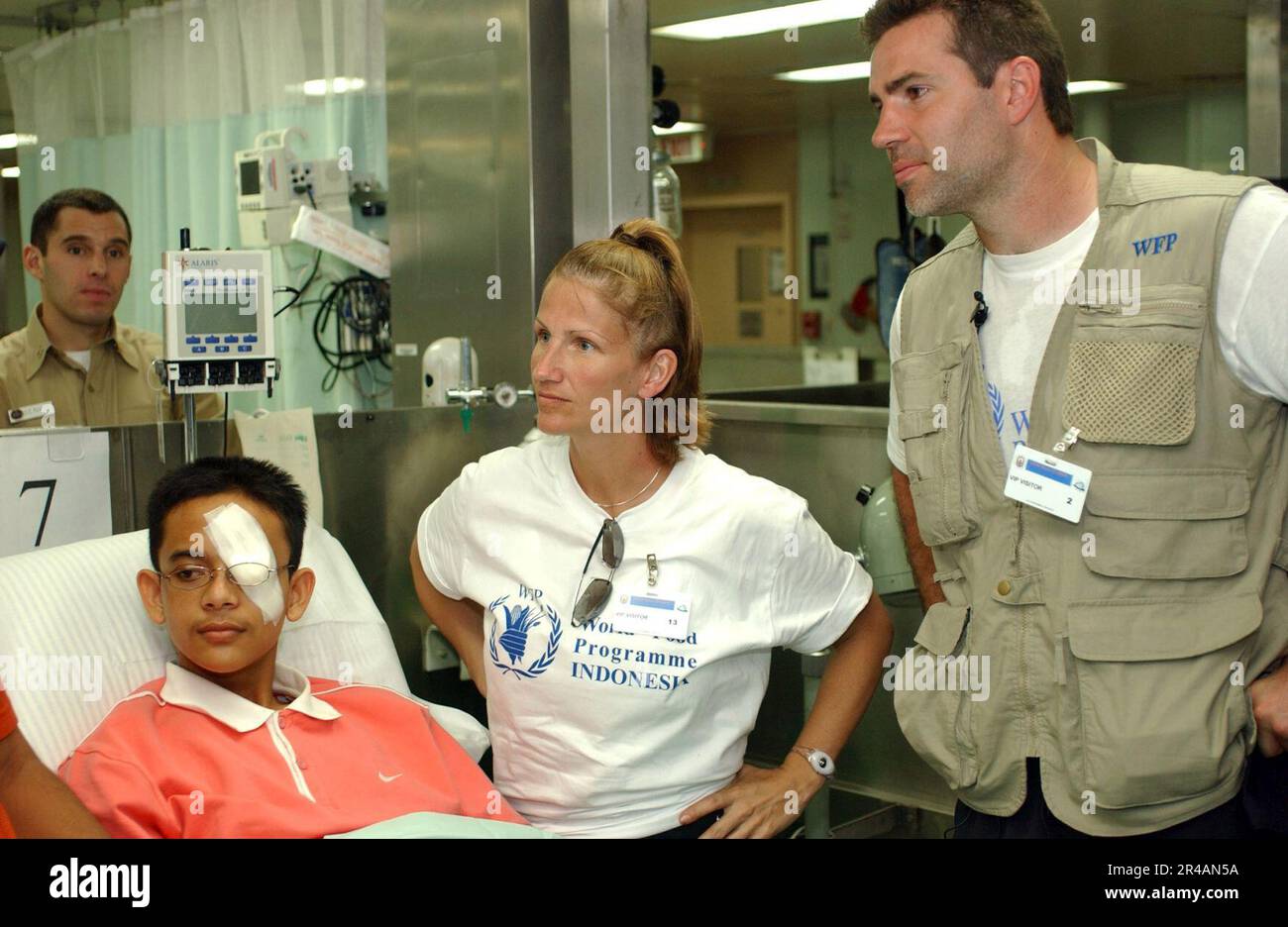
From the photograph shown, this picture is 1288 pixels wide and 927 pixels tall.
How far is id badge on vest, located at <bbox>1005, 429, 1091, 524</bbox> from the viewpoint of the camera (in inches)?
68.3

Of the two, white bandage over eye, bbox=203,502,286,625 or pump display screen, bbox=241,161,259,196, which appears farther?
pump display screen, bbox=241,161,259,196

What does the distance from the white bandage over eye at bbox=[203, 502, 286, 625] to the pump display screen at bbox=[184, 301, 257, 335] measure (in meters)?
0.52

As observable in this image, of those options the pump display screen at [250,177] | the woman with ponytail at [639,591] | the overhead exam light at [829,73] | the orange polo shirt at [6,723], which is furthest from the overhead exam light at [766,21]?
the orange polo shirt at [6,723]

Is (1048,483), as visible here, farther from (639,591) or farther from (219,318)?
(219,318)

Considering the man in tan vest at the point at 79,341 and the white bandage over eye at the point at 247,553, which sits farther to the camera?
the man in tan vest at the point at 79,341

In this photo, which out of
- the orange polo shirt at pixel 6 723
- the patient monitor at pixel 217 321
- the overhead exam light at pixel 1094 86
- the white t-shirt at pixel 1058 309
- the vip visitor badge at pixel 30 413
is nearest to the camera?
the orange polo shirt at pixel 6 723

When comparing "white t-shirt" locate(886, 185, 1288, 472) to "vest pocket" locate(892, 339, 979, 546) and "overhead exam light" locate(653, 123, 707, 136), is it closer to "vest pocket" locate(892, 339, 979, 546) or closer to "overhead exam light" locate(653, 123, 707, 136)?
"vest pocket" locate(892, 339, 979, 546)

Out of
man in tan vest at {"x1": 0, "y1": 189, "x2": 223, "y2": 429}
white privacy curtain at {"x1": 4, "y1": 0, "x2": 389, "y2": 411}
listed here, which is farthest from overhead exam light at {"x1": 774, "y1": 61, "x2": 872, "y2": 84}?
man in tan vest at {"x1": 0, "y1": 189, "x2": 223, "y2": 429}

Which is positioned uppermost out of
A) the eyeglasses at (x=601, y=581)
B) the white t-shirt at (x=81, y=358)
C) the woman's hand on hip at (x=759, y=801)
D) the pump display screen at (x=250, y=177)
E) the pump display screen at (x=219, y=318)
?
the pump display screen at (x=250, y=177)

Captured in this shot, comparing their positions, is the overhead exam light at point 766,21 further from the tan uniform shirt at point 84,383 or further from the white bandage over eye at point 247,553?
the white bandage over eye at point 247,553

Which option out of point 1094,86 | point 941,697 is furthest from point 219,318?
point 1094,86

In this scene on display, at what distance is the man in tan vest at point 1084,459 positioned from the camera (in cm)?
169

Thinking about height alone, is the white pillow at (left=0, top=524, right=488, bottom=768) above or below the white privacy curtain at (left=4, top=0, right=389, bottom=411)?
below
